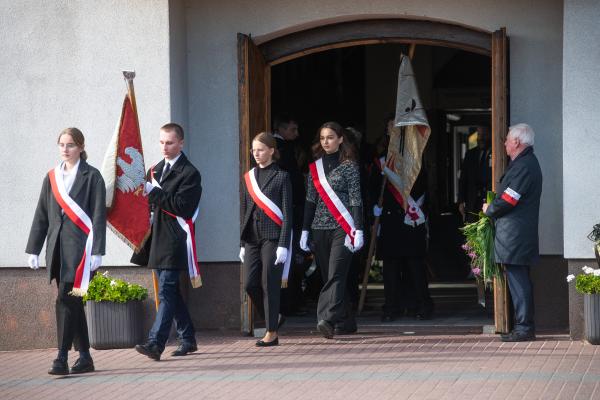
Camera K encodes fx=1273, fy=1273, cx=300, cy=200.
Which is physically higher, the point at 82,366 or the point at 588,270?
the point at 588,270

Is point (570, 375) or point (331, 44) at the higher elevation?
point (331, 44)

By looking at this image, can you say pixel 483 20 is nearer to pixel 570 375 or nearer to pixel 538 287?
pixel 538 287

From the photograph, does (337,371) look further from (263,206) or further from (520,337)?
(520,337)

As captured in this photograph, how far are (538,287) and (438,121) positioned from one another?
8.14 meters

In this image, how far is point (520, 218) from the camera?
10.9m

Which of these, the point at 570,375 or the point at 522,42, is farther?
the point at 522,42

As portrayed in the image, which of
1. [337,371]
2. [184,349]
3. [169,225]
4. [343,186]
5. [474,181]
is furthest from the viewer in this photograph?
[474,181]

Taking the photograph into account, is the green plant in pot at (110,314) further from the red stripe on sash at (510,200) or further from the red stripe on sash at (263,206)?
the red stripe on sash at (510,200)

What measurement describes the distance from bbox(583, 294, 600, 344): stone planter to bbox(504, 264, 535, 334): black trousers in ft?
1.59

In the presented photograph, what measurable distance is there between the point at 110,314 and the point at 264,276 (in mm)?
1460

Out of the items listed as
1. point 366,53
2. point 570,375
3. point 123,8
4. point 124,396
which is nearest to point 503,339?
point 570,375

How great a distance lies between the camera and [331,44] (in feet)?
39.9

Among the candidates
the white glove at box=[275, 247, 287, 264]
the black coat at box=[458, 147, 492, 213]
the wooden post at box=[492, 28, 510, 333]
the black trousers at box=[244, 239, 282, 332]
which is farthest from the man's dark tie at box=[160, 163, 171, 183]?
the black coat at box=[458, 147, 492, 213]

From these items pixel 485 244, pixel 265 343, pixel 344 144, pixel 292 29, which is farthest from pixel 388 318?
pixel 292 29
